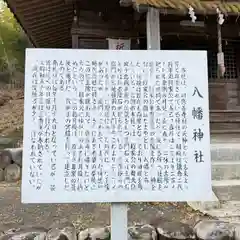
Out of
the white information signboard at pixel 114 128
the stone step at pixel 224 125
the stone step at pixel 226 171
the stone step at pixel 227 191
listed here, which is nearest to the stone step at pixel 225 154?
the stone step at pixel 226 171

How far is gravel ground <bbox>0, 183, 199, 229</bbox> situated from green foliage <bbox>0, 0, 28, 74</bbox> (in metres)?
12.6

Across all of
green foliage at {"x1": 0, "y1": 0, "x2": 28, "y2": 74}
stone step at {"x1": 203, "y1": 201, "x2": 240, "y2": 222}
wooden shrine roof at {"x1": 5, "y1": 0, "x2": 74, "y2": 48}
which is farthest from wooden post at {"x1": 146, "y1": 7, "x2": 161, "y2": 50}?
green foliage at {"x1": 0, "y1": 0, "x2": 28, "y2": 74}

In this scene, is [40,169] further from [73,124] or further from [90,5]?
[90,5]

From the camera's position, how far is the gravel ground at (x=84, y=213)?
450 cm

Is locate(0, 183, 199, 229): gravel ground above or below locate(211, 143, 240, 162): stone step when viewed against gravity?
below

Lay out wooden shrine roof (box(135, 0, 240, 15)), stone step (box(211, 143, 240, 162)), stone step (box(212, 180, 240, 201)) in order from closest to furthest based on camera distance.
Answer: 1. stone step (box(212, 180, 240, 201))
2. wooden shrine roof (box(135, 0, 240, 15))
3. stone step (box(211, 143, 240, 162))

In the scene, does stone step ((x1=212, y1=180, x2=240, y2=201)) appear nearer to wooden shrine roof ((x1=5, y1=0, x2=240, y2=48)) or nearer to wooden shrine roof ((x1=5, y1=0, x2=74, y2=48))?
wooden shrine roof ((x1=5, y1=0, x2=240, y2=48))

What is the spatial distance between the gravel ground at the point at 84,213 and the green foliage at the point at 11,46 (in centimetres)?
1264

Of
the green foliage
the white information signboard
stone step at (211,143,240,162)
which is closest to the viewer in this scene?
the white information signboard

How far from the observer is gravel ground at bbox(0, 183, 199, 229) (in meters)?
4.50

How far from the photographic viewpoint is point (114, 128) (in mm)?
2863

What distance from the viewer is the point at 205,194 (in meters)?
2.88

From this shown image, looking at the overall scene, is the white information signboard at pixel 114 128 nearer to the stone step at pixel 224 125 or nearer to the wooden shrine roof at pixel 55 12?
the wooden shrine roof at pixel 55 12

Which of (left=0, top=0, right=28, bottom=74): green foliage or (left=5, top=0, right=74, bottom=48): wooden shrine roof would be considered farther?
(left=0, top=0, right=28, bottom=74): green foliage
